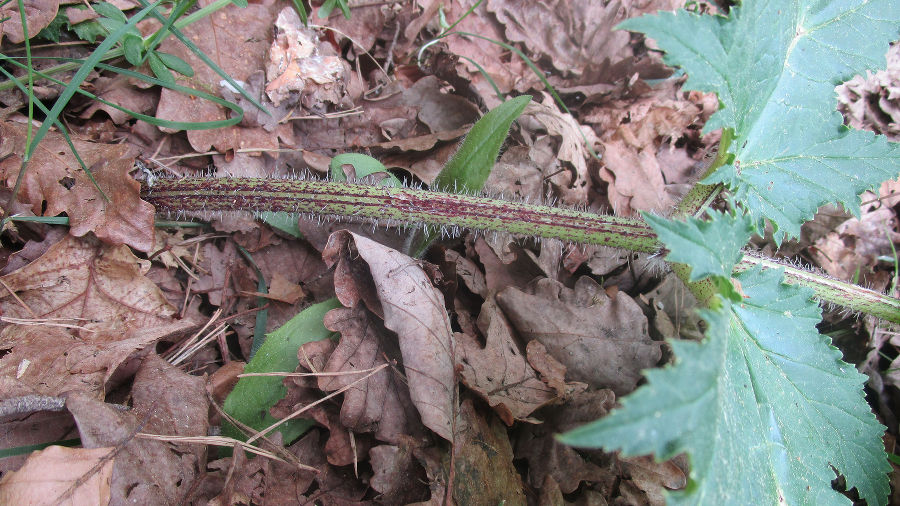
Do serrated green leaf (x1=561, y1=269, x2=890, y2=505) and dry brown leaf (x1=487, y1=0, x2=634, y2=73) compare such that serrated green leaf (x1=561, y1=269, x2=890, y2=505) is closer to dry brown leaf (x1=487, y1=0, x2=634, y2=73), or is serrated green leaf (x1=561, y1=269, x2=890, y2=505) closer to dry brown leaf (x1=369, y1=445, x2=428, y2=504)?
dry brown leaf (x1=369, y1=445, x2=428, y2=504)

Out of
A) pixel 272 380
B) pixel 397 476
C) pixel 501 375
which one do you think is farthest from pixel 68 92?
pixel 501 375

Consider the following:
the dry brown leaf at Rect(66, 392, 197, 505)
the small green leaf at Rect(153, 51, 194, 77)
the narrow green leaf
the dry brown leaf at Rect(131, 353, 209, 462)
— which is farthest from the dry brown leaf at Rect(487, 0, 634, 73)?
the dry brown leaf at Rect(66, 392, 197, 505)

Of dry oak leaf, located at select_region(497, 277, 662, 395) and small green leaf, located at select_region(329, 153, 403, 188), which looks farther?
small green leaf, located at select_region(329, 153, 403, 188)

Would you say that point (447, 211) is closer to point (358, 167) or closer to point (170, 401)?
point (358, 167)

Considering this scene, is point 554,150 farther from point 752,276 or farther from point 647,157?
point 752,276

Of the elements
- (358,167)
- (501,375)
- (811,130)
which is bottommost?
(501,375)

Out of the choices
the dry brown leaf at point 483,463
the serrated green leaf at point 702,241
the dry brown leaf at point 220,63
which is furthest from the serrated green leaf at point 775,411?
the dry brown leaf at point 220,63

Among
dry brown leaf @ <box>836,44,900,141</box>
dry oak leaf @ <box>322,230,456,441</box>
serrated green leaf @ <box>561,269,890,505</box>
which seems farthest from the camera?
dry brown leaf @ <box>836,44,900,141</box>

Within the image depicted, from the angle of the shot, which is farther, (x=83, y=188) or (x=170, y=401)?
(x=83, y=188)
